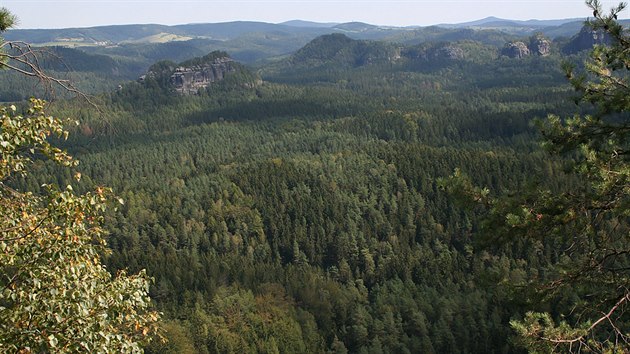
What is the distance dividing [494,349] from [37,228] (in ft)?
259

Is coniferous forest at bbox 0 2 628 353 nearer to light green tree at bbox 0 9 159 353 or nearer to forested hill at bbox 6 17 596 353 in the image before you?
forested hill at bbox 6 17 596 353

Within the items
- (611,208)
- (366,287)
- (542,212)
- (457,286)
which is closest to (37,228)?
(542,212)

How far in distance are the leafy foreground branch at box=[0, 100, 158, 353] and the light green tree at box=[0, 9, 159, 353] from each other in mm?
24

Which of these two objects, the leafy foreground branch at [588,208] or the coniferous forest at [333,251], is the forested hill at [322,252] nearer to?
the coniferous forest at [333,251]

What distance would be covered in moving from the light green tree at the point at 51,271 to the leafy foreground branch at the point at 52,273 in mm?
24

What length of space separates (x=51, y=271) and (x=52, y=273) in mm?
119

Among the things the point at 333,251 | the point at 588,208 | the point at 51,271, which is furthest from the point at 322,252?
the point at 51,271

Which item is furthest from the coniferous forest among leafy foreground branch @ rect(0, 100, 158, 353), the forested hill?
leafy foreground branch @ rect(0, 100, 158, 353)

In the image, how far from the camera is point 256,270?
372 feet

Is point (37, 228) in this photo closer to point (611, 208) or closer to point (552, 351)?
point (552, 351)

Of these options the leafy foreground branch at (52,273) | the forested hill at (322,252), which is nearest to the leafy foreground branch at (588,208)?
the leafy foreground branch at (52,273)

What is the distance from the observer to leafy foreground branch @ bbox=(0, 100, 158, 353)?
43.1 feet

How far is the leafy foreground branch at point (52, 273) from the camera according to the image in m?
13.1

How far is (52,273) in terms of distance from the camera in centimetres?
1377
